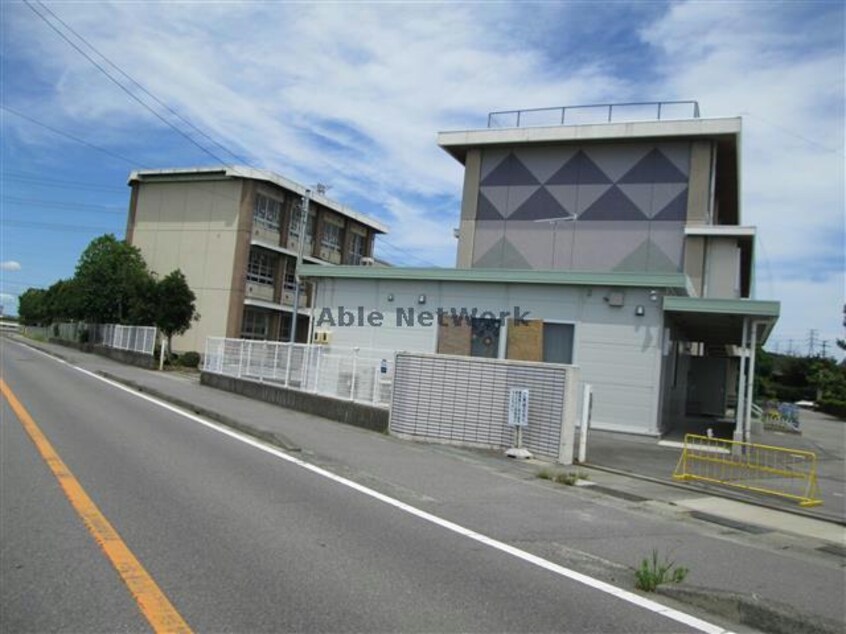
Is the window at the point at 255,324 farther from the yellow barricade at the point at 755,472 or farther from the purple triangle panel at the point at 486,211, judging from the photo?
the yellow barricade at the point at 755,472

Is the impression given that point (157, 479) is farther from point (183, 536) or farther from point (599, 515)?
point (599, 515)

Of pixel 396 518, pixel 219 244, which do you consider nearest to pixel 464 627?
pixel 396 518

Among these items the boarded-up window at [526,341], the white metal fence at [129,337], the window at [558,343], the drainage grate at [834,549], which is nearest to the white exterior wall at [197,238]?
the white metal fence at [129,337]

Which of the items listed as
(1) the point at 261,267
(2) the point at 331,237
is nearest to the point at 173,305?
(1) the point at 261,267

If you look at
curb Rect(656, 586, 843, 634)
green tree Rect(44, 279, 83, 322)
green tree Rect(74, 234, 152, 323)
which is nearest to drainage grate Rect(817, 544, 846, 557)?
curb Rect(656, 586, 843, 634)

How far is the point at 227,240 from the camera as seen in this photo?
4828 cm

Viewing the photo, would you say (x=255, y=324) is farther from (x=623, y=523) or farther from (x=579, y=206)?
(x=623, y=523)

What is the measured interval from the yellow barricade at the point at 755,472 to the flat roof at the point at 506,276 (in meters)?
4.91

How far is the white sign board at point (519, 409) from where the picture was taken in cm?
1360

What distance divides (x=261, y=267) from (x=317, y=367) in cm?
3275

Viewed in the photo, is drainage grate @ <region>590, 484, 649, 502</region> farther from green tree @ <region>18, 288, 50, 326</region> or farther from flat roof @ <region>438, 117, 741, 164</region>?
green tree @ <region>18, 288, 50, 326</region>

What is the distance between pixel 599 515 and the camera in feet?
29.1

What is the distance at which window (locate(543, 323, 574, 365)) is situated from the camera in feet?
67.6

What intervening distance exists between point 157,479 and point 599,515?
17.8 feet
